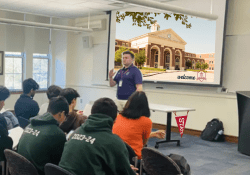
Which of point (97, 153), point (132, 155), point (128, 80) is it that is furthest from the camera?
point (128, 80)

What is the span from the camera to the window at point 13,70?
9.02 m

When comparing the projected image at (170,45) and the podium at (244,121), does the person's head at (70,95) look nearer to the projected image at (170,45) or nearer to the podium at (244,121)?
the podium at (244,121)

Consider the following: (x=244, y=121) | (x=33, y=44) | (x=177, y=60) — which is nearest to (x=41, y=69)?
(x=33, y=44)

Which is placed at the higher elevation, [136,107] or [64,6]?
[64,6]

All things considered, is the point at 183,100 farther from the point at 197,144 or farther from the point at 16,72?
the point at 16,72

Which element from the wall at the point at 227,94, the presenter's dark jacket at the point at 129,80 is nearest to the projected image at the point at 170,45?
the wall at the point at 227,94

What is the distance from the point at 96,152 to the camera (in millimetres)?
1893

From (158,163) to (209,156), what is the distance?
3127 millimetres

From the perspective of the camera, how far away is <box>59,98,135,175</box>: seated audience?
6.24 ft

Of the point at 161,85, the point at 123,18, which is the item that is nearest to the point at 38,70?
the point at 123,18

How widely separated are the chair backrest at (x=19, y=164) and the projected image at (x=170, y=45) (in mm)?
4841

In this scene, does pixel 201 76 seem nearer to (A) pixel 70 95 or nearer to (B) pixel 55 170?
(A) pixel 70 95

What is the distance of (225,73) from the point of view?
631 centimetres

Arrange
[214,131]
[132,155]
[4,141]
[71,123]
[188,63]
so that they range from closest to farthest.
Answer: [132,155], [4,141], [71,123], [214,131], [188,63]
